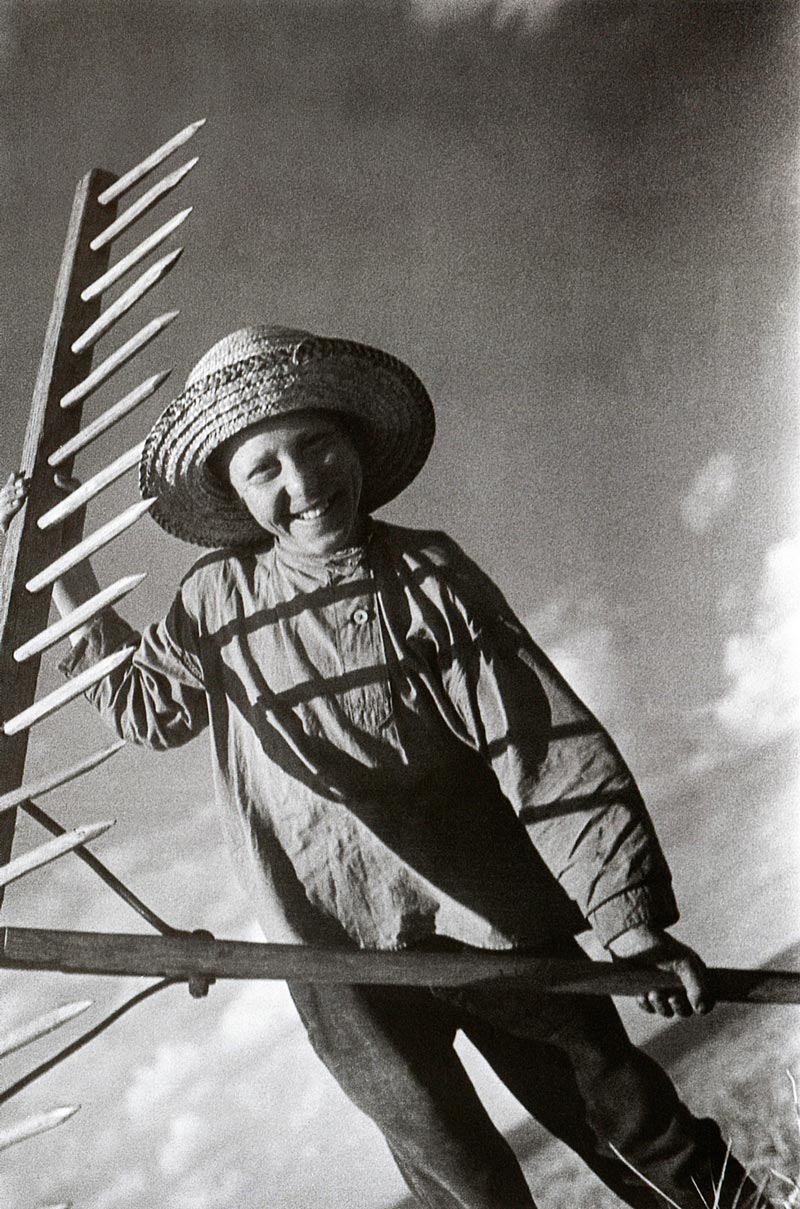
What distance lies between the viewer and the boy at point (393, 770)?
201 cm

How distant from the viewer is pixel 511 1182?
1.99 meters

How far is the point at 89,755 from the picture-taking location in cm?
196

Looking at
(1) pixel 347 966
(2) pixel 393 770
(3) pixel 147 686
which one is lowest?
(1) pixel 347 966

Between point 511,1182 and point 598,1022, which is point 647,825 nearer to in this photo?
point 598,1022

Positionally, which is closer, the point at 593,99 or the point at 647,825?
the point at 647,825

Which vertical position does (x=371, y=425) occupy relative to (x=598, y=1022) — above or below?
above

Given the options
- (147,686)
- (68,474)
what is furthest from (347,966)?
(68,474)

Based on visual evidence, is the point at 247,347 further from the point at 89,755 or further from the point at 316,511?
the point at 89,755

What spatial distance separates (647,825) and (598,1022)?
271 mm

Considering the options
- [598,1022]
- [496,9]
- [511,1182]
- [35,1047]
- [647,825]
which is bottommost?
[511,1182]

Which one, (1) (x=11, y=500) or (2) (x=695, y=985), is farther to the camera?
(1) (x=11, y=500)

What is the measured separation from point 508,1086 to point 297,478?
880 mm

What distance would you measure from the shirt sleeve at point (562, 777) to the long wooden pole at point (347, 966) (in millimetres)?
76

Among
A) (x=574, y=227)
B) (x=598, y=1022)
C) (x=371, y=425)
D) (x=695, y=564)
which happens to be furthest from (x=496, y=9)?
(x=598, y=1022)
